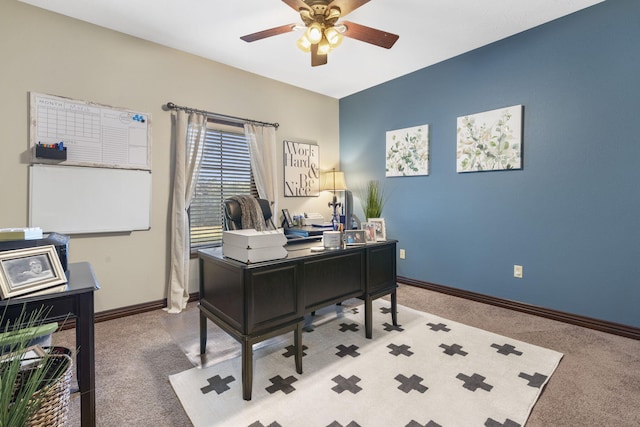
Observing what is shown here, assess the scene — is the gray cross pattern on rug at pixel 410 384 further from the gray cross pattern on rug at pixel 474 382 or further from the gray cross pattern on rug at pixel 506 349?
the gray cross pattern on rug at pixel 506 349

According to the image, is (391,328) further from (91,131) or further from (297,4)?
(91,131)

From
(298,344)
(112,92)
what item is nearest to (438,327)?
(298,344)

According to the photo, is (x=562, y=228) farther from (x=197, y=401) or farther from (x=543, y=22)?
(x=197, y=401)

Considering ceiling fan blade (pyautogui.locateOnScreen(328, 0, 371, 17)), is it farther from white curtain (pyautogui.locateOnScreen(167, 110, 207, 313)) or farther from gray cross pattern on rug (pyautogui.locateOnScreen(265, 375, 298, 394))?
gray cross pattern on rug (pyautogui.locateOnScreen(265, 375, 298, 394))

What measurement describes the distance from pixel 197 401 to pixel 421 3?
323 centimetres

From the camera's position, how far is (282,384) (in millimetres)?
1860

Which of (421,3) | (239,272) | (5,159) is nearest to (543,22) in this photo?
(421,3)

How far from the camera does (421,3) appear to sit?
2.50 metres

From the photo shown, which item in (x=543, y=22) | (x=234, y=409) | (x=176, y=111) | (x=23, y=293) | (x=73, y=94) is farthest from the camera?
(x=176, y=111)

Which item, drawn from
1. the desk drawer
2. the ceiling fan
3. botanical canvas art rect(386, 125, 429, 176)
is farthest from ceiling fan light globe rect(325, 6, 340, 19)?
botanical canvas art rect(386, 125, 429, 176)

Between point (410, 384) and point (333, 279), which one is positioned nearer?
point (410, 384)

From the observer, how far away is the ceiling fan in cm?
207

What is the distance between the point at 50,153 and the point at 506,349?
3866 mm

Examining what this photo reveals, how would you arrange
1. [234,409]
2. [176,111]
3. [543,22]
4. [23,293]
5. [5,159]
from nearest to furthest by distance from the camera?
[23,293], [234,409], [5,159], [543,22], [176,111]
